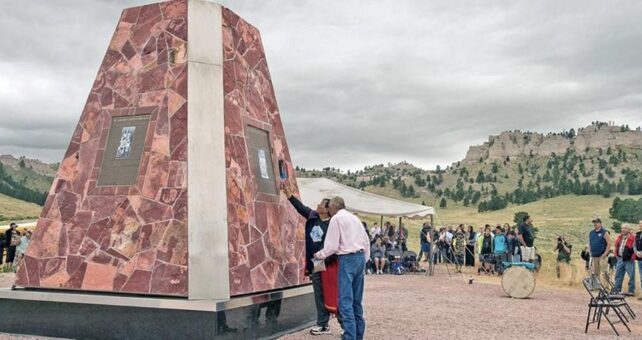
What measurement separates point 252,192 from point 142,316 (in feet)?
6.66

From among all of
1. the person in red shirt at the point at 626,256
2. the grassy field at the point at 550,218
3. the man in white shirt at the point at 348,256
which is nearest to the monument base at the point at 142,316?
the man in white shirt at the point at 348,256

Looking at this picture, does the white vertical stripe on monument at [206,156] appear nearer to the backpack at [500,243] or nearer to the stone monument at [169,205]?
the stone monument at [169,205]

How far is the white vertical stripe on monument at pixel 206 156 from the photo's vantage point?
23.1ft

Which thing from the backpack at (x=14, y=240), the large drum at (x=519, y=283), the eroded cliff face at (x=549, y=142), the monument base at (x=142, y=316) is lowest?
the large drum at (x=519, y=283)

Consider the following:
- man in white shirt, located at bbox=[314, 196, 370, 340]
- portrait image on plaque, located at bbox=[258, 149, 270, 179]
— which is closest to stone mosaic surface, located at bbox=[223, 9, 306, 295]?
portrait image on plaque, located at bbox=[258, 149, 270, 179]

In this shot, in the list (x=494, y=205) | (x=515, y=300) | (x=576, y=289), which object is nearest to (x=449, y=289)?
(x=515, y=300)

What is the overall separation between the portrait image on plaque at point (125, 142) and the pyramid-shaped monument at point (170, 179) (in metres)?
0.02

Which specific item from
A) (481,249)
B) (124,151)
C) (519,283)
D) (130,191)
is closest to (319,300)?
(130,191)

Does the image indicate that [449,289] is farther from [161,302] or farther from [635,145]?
[635,145]

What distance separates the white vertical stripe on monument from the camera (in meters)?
7.05

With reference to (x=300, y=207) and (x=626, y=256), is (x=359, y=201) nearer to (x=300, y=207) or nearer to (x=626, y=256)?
(x=626, y=256)

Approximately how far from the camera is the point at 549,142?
4299 inches

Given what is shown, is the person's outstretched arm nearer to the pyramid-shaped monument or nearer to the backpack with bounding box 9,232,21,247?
the pyramid-shaped monument

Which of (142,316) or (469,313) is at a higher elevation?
(142,316)
